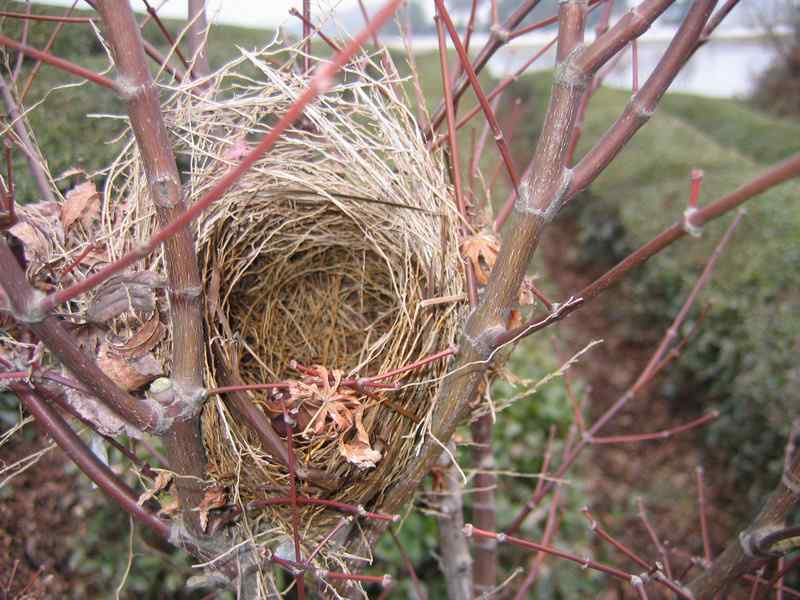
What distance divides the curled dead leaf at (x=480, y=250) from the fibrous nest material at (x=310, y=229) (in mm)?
21

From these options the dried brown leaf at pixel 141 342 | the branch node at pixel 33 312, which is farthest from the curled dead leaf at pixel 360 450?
the branch node at pixel 33 312

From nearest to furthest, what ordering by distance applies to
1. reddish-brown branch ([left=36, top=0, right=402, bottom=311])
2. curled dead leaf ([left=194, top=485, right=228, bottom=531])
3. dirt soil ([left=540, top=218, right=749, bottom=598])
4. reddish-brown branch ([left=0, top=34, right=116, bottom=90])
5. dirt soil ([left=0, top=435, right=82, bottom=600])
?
1. reddish-brown branch ([left=36, top=0, right=402, bottom=311])
2. reddish-brown branch ([left=0, top=34, right=116, bottom=90])
3. curled dead leaf ([left=194, top=485, right=228, bottom=531])
4. dirt soil ([left=0, top=435, right=82, bottom=600])
5. dirt soil ([left=540, top=218, right=749, bottom=598])

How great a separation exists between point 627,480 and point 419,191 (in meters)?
3.49

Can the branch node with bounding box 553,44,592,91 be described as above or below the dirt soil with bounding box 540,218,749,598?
above

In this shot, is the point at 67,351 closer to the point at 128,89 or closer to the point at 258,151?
the point at 128,89

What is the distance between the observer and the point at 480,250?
878 millimetres

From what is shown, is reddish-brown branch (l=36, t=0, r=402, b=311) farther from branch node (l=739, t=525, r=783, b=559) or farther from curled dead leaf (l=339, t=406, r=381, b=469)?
branch node (l=739, t=525, r=783, b=559)

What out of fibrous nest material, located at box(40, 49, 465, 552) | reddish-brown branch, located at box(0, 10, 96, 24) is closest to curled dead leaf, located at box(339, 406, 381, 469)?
fibrous nest material, located at box(40, 49, 465, 552)

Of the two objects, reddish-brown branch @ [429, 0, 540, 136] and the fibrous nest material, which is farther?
reddish-brown branch @ [429, 0, 540, 136]

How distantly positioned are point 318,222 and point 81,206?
43 centimetres

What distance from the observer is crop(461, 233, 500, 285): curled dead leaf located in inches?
34.3

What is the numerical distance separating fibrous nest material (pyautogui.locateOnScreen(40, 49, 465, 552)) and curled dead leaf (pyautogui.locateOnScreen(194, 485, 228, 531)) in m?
0.02

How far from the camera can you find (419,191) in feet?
3.04

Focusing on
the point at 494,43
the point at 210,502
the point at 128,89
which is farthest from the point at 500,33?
the point at 210,502
